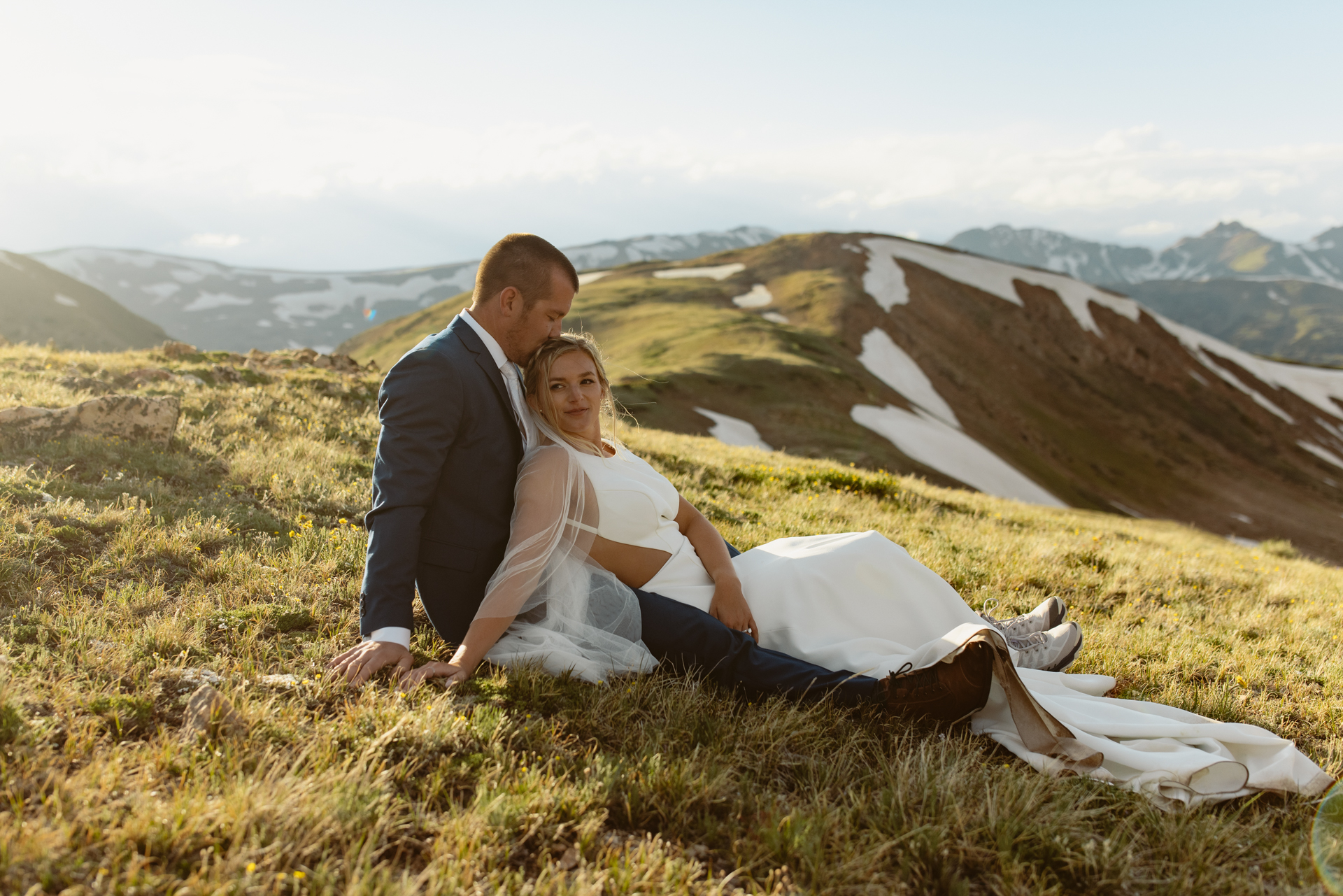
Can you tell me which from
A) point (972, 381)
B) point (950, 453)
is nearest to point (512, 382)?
point (950, 453)

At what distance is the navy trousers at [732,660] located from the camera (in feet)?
12.7

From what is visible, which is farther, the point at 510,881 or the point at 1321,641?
the point at 1321,641

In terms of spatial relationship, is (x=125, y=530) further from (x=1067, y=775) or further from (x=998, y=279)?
(x=998, y=279)

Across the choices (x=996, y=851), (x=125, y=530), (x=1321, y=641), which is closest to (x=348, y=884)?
(x=996, y=851)

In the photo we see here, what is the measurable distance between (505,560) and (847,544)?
2.18m

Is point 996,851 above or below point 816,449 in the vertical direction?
above

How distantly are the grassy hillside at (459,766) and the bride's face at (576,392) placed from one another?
1.57 metres

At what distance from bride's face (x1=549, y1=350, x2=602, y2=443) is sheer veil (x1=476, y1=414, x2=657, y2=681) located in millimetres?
195

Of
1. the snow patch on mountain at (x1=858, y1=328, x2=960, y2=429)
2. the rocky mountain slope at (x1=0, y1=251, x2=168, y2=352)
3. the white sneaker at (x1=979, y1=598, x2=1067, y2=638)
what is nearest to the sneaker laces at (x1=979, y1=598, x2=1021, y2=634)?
the white sneaker at (x1=979, y1=598, x2=1067, y2=638)

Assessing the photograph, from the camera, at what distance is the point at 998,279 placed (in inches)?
2475

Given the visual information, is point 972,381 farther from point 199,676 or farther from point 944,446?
point 199,676

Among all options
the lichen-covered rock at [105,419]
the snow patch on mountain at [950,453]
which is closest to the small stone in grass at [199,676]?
the lichen-covered rock at [105,419]

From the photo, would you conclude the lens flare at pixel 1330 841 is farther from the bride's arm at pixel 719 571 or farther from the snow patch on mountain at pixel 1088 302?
the snow patch on mountain at pixel 1088 302

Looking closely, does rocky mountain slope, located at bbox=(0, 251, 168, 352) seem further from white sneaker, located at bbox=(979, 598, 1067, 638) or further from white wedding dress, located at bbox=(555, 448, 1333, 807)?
white sneaker, located at bbox=(979, 598, 1067, 638)
